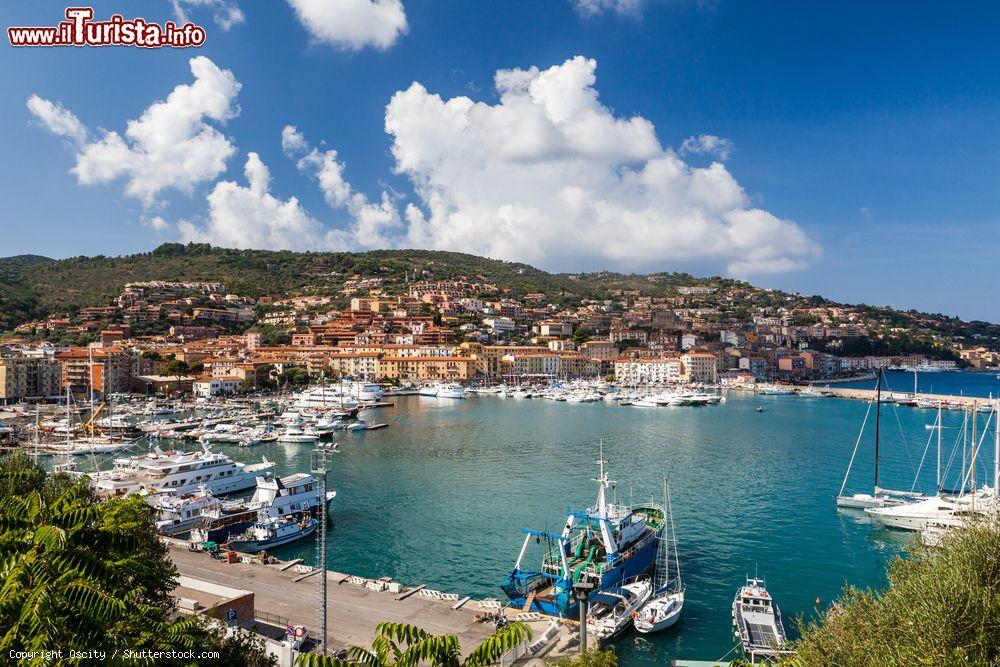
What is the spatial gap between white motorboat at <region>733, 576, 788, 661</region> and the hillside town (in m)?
46.1

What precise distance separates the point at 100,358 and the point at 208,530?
→ 44.1 meters

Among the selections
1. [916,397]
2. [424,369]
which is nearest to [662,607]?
[916,397]

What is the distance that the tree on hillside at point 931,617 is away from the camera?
539 centimetres

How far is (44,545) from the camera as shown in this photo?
3.69m

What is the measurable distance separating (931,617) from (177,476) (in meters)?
22.1

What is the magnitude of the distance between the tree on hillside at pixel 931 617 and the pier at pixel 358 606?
4.72m

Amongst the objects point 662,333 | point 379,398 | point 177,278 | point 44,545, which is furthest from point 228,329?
point 44,545

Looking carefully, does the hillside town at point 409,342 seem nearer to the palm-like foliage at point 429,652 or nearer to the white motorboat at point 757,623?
the white motorboat at point 757,623

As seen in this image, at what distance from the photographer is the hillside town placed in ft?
186

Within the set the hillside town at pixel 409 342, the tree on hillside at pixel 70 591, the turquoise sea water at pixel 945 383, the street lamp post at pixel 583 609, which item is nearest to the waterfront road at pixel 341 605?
the street lamp post at pixel 583 609

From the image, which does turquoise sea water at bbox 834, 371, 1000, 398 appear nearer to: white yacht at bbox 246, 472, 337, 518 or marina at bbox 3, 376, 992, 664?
marina at bbox 3, 376, 992, 664

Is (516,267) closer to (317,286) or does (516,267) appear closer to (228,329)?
(317,286)

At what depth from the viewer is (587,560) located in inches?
529

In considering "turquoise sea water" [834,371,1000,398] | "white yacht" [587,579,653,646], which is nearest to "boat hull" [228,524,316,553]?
"white yacht" [587,579,653,646]
